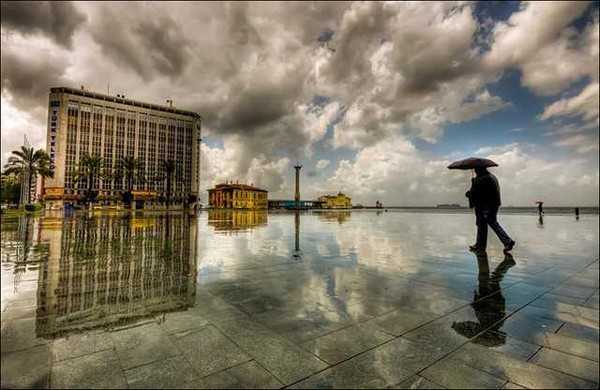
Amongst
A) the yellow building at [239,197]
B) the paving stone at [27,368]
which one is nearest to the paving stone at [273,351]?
the paving stone at [27,368]

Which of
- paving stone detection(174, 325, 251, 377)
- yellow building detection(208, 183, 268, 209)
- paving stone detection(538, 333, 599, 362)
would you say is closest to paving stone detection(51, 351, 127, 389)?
paving stone detection(174, 325, 251, 377)

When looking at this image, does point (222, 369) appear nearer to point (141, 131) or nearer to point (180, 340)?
point (180, 340)

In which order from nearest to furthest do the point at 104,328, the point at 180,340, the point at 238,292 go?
the point at 180,340 < the point at 104,328 < the point at 238,292

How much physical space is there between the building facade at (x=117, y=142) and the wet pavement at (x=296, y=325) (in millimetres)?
81570

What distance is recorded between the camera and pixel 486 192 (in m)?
9.19

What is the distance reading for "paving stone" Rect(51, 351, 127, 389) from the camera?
90.8 inches

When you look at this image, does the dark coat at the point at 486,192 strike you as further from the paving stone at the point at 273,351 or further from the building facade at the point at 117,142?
the building facade at the point at 117,142

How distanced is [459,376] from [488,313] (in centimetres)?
189

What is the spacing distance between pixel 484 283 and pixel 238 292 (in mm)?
4571

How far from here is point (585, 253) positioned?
903 centimetres

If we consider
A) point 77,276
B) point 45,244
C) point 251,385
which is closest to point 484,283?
point 251,385

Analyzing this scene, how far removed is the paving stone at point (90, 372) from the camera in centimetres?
231

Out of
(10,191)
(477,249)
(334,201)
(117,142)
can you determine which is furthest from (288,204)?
(477,249)

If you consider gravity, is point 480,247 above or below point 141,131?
below
